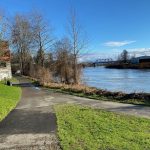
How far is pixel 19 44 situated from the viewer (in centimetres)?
6456

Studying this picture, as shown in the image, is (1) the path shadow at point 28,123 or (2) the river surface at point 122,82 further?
(2) the river surface at point 122,82

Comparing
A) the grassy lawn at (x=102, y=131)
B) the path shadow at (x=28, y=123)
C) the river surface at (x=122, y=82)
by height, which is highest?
the grassy lawn at (x=102, y=131)

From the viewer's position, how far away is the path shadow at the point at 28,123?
10.1 meters

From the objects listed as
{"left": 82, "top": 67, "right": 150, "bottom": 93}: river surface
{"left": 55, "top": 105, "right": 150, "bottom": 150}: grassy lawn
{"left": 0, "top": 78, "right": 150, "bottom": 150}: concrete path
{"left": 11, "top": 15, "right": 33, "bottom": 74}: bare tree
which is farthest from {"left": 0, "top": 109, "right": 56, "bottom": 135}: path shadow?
{"left": 11, "top": 15, "right": 33, "bottom": 74}: bare tree

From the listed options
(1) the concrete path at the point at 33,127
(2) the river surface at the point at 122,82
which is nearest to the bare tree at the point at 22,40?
(2) the river surface at the point at 122,82

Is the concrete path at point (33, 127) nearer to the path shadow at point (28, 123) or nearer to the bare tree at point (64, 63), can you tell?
the path shadow at point (28, 123)

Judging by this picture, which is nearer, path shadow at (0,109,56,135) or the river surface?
path shadow at (0,109,56,135)

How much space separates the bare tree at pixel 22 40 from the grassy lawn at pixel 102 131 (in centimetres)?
4784

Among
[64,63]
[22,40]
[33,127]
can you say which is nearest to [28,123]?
[33,127]

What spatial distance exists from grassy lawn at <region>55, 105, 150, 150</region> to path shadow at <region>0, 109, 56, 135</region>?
39 cm

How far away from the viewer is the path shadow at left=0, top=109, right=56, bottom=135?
33.3 feet

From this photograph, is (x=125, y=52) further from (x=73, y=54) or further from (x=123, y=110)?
(x=123, y=110)

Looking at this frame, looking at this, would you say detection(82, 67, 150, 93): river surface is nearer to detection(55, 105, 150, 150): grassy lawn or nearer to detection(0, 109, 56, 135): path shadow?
detection(0, 109, 56, 135): path shadow

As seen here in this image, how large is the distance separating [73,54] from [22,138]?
27831mm
